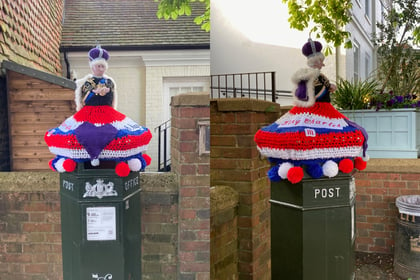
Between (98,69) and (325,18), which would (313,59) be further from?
(98,69)

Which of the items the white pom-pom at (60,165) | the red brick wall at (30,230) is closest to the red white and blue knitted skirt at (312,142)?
the white pom-pom at (60,165)

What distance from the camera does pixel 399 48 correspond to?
1055 millimetres

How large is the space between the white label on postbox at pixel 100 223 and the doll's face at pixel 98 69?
1.48 ft

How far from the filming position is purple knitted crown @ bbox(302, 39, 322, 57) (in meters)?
1.01

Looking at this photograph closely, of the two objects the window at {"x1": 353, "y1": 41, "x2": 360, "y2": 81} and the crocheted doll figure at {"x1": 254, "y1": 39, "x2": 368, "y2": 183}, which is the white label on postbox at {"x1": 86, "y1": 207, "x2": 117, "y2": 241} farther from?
the window at {"x1": 353, "y1": 41, "x2": 360, "y2": 81}

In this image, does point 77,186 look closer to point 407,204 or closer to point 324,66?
point 324,66

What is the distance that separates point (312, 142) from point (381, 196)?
10.3 inches

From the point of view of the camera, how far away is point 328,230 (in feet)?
3.80

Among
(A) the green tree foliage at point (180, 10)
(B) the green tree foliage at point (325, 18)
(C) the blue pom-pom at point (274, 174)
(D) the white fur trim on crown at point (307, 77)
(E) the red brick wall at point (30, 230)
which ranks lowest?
(E) the red brick wall at point (30, 230)

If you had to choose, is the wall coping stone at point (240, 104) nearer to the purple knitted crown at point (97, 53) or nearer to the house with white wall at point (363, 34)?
the house with white wall at point (363, 34)

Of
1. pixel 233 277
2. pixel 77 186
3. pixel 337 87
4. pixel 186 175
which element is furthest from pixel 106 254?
pixel 337 87

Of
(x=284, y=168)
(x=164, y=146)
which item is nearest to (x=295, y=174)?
(x=284, y=168)

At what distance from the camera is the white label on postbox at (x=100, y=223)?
4.17 feet

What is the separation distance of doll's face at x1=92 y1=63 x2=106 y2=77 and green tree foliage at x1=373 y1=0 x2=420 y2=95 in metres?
0.84
